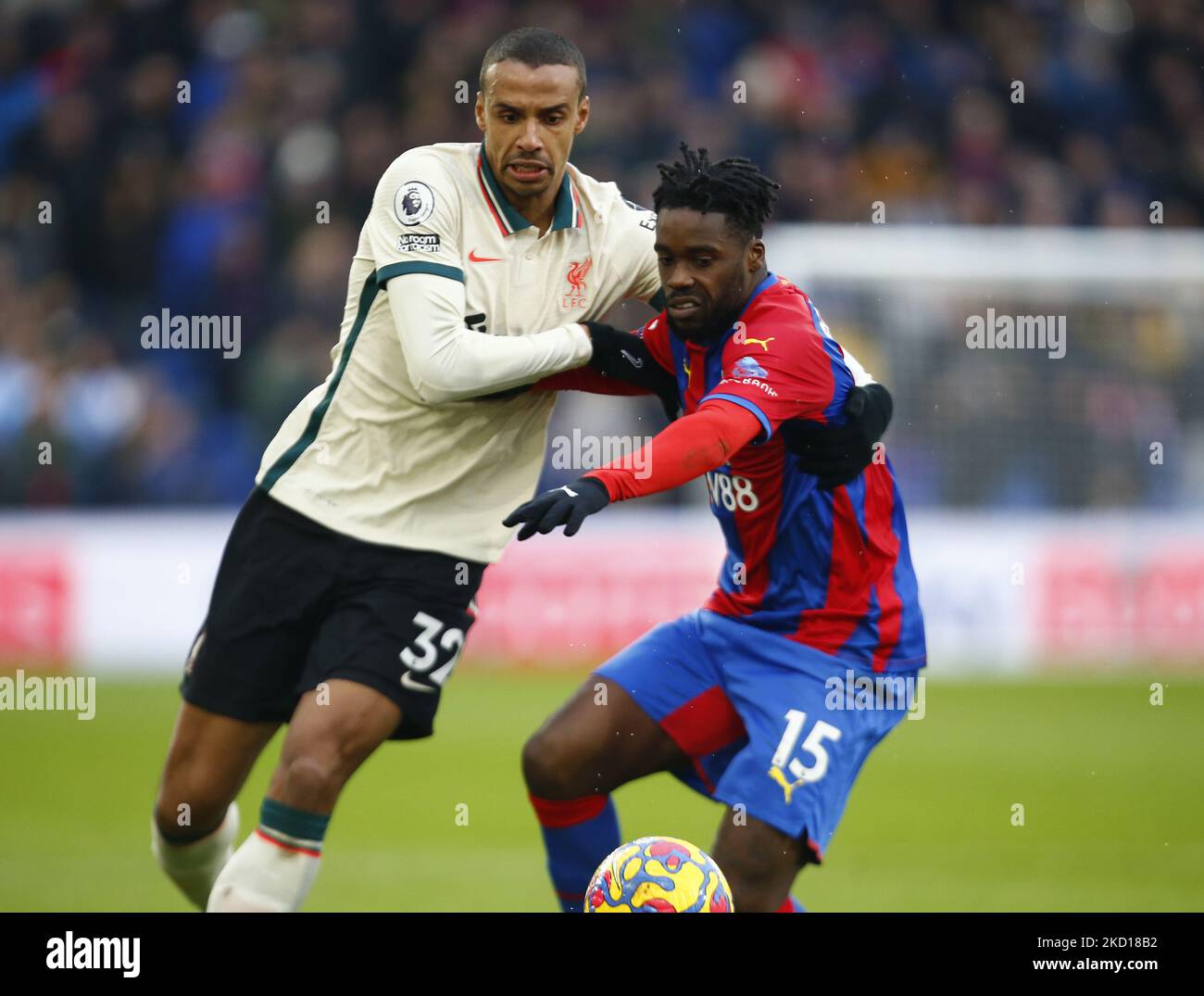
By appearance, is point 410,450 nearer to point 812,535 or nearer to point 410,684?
point 410,684

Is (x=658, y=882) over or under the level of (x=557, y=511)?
under

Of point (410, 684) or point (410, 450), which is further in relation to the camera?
point (410, 450)

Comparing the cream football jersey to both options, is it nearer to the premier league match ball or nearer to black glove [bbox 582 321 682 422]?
black glove [bbox 582 321 682 422]

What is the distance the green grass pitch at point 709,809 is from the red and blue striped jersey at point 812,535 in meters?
1.76

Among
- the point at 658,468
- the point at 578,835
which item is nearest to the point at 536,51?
the point at 658,468

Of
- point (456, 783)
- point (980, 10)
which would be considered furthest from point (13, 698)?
point (980, 10)

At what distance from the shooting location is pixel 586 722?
5.22m

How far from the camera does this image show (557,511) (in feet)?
14.1

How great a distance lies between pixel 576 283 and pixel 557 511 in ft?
4.21

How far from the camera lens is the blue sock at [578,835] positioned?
209 inches

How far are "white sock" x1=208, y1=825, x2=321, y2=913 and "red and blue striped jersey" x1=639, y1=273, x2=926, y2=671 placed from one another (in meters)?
1.58

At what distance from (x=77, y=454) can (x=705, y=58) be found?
6.78 meters

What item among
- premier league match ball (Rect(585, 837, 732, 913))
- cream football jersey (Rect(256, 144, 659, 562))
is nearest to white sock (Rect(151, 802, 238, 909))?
cream football jersey (Rect(256, 144, 659, 562))

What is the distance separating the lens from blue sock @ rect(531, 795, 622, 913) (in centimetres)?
532
